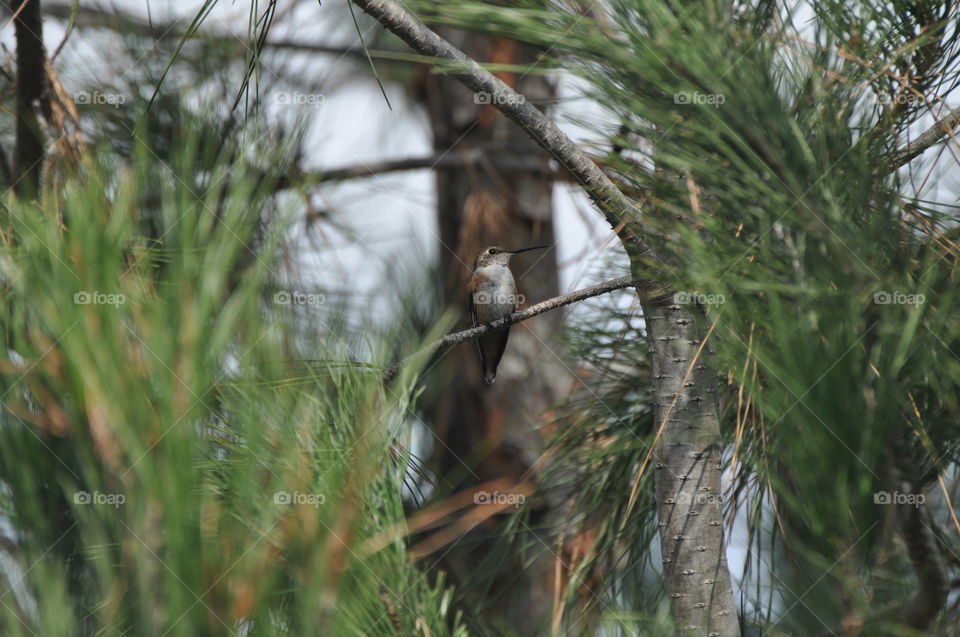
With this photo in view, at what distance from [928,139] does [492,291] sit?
9.03 ft

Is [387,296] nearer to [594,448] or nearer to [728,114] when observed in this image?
[594,448]

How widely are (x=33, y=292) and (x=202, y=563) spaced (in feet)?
1.00

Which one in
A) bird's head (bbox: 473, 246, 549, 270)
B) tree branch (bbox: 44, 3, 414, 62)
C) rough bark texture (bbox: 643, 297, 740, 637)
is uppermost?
tree branch (bbox: 44, 3, 414, 62)

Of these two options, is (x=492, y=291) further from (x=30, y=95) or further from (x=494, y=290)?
(x=30, y=95)

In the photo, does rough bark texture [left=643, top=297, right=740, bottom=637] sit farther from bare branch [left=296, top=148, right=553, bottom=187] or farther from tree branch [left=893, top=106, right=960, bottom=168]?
bare branch [left=296, top=148, right=553, bottom=187]

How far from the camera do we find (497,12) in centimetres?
122

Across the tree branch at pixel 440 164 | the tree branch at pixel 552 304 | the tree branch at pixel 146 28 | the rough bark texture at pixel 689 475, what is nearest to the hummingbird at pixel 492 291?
the tree branch at pixel 440 164

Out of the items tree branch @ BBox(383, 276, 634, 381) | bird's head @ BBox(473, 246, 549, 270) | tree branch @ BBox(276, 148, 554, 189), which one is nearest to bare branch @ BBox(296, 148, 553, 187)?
tree branch @ BBox(276, 148, 554, 189)

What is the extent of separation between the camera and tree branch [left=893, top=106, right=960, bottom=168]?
3.85 ft

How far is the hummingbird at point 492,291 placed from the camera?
3.93m

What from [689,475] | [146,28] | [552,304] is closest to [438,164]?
[146,28]

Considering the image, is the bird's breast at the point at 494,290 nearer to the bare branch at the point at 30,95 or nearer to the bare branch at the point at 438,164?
the bare branch at the point at 438,164

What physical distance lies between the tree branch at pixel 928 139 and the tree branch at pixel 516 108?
0.36 metres

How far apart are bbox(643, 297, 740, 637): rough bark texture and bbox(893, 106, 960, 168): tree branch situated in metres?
0.35
